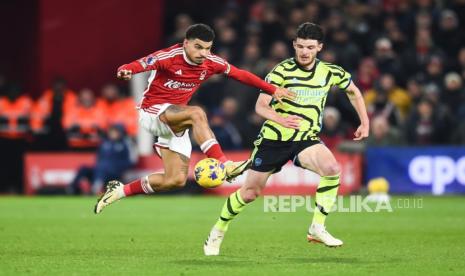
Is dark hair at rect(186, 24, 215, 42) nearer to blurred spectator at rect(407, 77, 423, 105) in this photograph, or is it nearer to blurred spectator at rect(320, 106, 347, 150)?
blurred spectator at rect(320, 106, 347, 150)

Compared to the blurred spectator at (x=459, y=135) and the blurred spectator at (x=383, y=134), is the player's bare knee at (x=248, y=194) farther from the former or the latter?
the blurred spectator at (x=459, y=135)

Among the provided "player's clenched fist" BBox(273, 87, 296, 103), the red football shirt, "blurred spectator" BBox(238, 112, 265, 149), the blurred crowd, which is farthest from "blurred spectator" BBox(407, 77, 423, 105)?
"player's clenched fist" BBox(273, 87, 296, 103)

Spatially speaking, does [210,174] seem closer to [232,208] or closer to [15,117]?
[232,208]

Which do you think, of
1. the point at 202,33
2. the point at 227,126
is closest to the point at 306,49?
the point at 202,33

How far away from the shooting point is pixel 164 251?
11062 millimetres

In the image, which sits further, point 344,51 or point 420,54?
point 344,51

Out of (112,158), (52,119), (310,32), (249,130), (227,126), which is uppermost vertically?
(310,32)

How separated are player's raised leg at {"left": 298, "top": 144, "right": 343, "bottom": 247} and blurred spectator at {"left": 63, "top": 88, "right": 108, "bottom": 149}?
12788 millimetres

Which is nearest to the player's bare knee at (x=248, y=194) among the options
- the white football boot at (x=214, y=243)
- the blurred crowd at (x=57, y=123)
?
the white football boot at (x=214, y=243)

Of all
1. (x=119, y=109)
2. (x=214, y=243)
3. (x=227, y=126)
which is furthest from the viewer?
(x=119, y=109)

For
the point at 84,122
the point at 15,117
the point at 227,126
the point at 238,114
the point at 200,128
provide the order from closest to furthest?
the point at 200,128
the point at 227,126
the point at 238,114
the point at 15,117
the point at 84,122

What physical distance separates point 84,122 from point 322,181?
13076 mm

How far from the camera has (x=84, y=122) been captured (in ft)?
75.7

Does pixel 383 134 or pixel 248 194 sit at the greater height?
pixel 248 194
